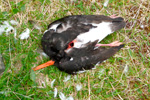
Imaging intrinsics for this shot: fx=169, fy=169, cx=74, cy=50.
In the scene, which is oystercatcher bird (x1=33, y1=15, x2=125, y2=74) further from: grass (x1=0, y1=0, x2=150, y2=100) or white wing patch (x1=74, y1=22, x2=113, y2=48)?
grass (x1=0, y1=0, x2=150, y2=100)

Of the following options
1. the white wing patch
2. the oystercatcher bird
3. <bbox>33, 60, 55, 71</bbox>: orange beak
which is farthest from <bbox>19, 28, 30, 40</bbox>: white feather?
the white wing patch

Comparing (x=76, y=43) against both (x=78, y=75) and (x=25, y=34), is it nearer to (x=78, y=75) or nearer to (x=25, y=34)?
(x=78, y=75)

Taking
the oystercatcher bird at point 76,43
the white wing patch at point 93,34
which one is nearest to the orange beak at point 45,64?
the oystercatcher bird at point 76,43

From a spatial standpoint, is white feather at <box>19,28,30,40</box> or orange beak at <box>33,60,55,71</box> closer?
orange beak at <box>33,60,55,71</box>

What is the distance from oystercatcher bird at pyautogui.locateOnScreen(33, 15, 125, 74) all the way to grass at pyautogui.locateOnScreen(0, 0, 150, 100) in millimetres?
280

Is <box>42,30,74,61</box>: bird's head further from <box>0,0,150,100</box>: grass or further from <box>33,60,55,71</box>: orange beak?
<box>0,0,150,100</box>: grass

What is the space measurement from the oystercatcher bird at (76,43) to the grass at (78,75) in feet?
0.92

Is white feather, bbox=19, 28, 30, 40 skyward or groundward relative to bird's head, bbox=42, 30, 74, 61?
skyward

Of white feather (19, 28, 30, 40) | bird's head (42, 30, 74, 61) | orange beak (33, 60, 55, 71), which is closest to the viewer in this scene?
bird's head (42, 30, 74, 61)

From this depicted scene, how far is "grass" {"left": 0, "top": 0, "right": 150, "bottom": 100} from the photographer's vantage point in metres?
2.48

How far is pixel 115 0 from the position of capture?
302 cm

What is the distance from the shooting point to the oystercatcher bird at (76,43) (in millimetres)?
2270

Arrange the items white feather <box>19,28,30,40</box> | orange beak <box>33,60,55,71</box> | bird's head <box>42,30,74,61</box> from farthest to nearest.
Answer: white feather <box>19,28,30,40</box> < orange beak <box>33,60,55,71</box> < bird's head <box>42,30,74,61</box>

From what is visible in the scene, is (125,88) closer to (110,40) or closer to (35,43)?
(110,40)
